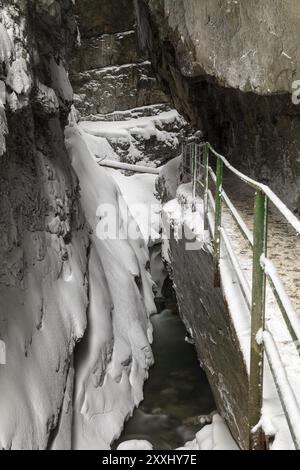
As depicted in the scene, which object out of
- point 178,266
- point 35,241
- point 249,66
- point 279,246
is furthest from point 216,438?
point 249,66

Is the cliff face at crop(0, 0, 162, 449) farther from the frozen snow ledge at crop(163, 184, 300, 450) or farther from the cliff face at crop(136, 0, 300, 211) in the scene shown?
the cliff face at crop(136, 0, 300, 211)

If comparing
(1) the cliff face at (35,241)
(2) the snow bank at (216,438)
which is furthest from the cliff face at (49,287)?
(2) the snow bank at (216,438)

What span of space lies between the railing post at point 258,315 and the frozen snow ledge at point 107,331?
351cm

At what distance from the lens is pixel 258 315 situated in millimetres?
2375

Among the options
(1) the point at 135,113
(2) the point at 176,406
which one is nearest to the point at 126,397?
(2) the point at 176,406

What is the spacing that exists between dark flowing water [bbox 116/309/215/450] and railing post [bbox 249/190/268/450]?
4.22 meters

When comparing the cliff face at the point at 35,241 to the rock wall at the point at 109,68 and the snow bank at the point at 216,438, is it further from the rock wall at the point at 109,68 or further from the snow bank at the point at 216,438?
the rock wall at the point at 109,68

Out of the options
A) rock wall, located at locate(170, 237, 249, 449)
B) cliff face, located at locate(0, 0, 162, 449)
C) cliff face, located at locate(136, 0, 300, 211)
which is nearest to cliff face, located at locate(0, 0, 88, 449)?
cliff face, located at locate(0, 0, 162, 449)

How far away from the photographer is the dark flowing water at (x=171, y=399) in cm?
649

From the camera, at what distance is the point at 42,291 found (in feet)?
18.4

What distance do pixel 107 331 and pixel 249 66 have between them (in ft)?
14.8

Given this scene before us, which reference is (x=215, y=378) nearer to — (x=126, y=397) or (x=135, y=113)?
(x=126, y=397)

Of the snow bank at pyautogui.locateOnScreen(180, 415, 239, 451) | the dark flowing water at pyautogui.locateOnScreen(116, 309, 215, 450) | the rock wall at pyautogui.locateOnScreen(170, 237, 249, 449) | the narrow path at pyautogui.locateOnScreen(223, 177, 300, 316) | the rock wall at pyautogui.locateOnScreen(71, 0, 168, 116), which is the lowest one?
the dark flowing water at pyautogui.locateOnScreen(116, 309, 215, 450)

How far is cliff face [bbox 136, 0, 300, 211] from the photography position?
5473mm
